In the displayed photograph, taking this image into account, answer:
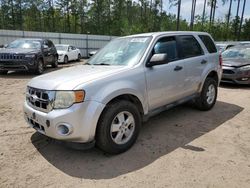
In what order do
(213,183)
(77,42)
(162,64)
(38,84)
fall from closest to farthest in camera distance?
1. (213,183)
2. (38,84)
3. (162,64)
4. (77,42)

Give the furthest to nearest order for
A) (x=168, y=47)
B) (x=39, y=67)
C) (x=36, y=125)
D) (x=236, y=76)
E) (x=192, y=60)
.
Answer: (x=39, y=67) < (x=236, y=76) < (x=192, y=60) < (x=168, y=47) < (x=36, y=125)

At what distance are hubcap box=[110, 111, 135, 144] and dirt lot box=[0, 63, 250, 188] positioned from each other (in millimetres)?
227

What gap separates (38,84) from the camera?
149 inches

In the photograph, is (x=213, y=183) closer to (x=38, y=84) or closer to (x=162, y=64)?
(x=162, y=64)

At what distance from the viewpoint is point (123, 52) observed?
4.61 metres

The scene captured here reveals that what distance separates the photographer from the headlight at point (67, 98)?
11.1 ft

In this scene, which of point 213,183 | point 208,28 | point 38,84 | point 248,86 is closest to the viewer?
point 213,183

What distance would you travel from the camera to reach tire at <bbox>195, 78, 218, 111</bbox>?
5.82 m

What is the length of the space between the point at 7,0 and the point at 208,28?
30.5m

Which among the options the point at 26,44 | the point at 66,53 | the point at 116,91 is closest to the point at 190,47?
the point at 116,91

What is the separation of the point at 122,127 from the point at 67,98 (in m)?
0.96

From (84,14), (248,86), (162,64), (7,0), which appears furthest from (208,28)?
(162,64)

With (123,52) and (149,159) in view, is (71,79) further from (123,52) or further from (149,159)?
(149,159)

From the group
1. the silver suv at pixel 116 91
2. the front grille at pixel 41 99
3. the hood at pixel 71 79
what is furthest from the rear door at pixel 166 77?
the front grille at pixel 41 99
